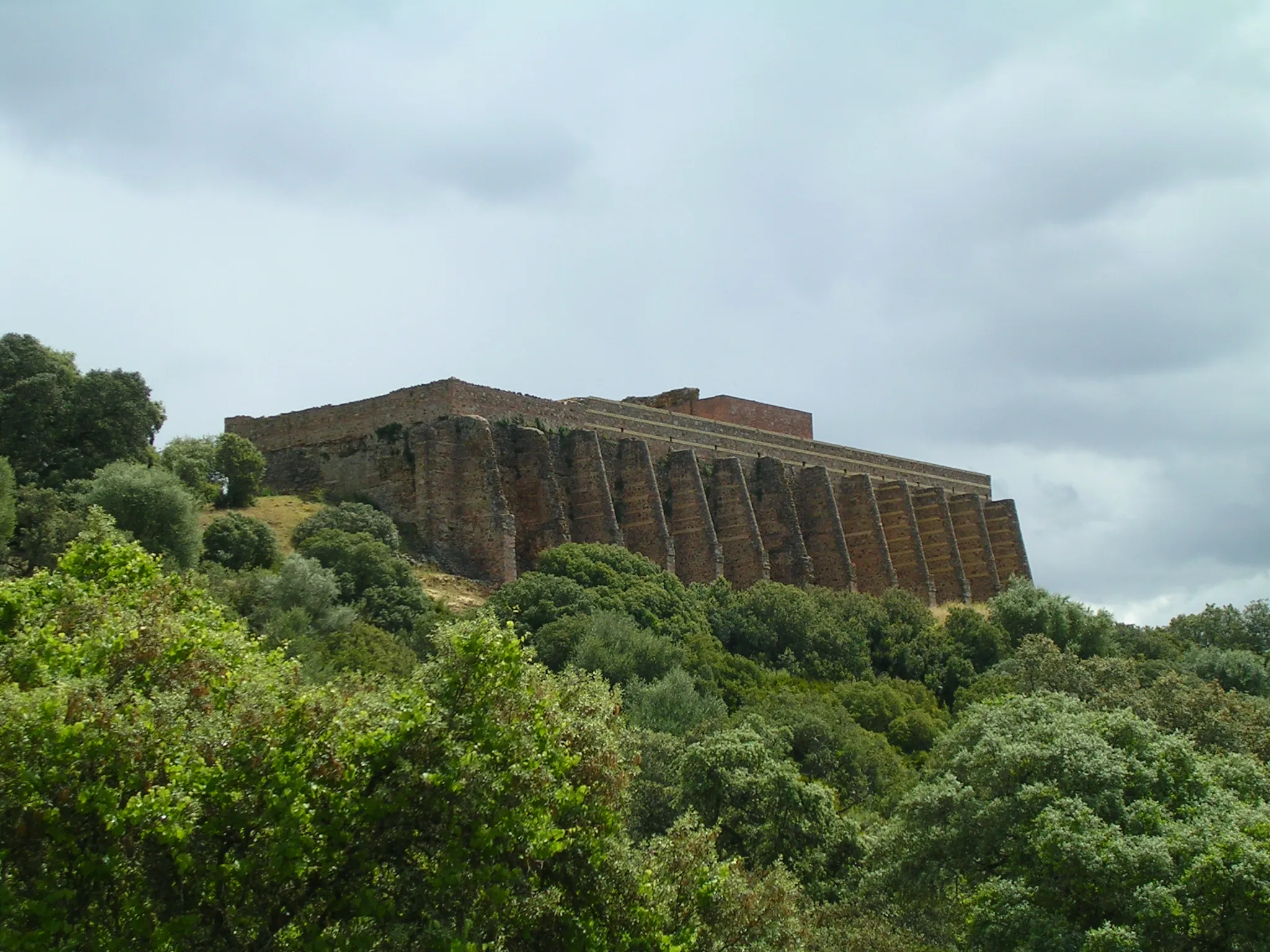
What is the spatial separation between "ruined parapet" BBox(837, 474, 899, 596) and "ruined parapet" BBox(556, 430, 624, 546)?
13.5 m

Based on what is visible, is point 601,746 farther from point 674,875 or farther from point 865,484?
point 865,484

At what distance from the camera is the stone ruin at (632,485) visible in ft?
126

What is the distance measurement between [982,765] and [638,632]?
1381 centimetres

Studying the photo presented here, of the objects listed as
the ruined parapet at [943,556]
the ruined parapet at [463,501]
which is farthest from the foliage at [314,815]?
the ruined parapet at [943,556]

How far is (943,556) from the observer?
57125mm

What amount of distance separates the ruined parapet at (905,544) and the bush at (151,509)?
30.5 meters

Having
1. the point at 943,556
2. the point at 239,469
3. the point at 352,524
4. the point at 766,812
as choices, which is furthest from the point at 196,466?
the point at 943,556

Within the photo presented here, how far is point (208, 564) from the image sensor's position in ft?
103

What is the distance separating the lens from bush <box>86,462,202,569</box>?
2983cm

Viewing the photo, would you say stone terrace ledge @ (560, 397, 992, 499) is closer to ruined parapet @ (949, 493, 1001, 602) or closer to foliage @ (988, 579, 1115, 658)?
ruined parapet @ (949, 493, 1001, 602)

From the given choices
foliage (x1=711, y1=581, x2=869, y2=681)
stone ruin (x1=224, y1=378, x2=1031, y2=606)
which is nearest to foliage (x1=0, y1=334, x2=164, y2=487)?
stone ruin (x1=224, y1=378, x2=1031, y2=606)

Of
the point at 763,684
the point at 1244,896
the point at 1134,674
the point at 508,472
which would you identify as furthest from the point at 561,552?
the point at 1244,896

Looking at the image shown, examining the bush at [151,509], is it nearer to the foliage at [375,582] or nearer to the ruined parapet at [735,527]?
the foliage at [375,582]

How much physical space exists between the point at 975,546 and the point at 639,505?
2211 cm
